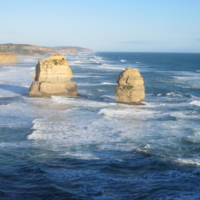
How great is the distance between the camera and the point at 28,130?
2056 centimetres

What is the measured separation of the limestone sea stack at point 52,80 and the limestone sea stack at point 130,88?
6.81 m

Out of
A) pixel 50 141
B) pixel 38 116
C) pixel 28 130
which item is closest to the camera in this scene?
pixel 50 141

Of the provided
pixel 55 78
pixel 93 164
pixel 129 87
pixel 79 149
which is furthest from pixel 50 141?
pixel 55 78

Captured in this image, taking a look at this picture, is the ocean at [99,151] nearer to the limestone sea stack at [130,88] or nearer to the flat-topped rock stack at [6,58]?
the limestone sea stack at [130,88]

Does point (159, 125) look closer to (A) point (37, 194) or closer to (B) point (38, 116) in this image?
(B) point (38, 116)

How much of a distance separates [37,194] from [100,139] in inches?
290

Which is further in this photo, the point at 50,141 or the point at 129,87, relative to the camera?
the point at 129,87

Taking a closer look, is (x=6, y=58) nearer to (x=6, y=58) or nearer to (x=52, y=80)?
(x=6, y=58)

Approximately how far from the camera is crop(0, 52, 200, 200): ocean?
1224 cm

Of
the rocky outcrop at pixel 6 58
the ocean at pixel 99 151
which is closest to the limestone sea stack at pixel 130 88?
the ocean at pixel 99 151

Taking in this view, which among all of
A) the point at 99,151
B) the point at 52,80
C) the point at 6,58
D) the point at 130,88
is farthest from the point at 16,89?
the point at 6,58

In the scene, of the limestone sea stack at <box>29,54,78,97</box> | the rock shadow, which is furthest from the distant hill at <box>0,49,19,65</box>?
the limestone sea stack at <box>29,54,78,97</box>

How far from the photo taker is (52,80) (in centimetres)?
3359

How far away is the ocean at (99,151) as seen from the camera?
40.2 feet
